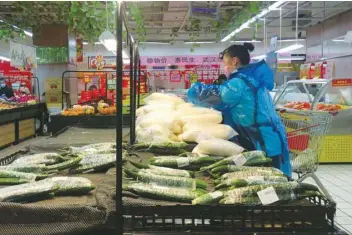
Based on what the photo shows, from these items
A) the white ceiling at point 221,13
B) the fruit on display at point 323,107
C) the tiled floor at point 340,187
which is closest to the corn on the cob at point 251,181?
the tiled floor at point 340,187

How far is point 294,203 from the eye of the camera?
1360 mm

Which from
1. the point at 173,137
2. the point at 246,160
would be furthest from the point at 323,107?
the point at 246,160

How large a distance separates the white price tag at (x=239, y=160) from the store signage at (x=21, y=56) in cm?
838

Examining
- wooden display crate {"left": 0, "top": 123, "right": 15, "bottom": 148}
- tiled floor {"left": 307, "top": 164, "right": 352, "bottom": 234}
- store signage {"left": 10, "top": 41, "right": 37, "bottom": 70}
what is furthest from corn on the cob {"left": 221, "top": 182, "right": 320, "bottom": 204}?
store signage {"left": 10, "top": 41, "right": 37, "bottom": 70}

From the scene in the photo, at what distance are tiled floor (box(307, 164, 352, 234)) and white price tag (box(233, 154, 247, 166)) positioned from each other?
2702mm

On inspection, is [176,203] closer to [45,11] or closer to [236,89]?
[236,89]

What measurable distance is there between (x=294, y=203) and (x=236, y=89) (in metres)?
1.67

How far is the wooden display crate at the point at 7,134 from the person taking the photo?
29.2 ft

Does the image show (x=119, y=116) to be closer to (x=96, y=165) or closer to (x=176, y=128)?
(x=96, y=165)

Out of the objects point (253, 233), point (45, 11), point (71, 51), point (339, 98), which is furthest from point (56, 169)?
point (71, 51)

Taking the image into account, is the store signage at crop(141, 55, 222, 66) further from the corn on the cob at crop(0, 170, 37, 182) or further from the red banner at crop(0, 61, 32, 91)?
the corn on the cob at crop(0, 170, 37, 182)

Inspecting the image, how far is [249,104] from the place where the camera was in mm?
3043

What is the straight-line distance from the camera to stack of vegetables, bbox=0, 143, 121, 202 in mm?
1380

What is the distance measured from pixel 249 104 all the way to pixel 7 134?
25.0 feet
